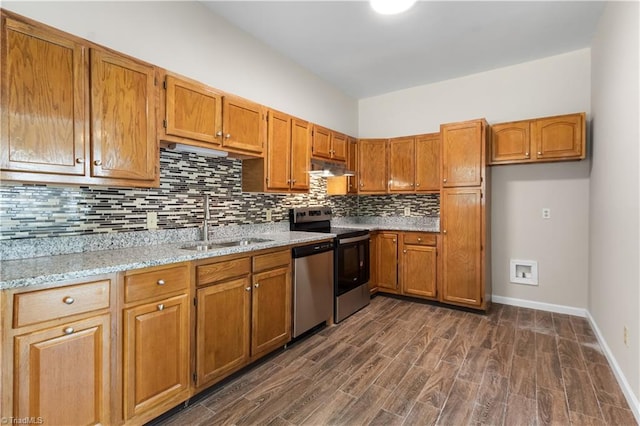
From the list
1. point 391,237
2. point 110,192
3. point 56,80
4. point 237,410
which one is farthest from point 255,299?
point 391,237

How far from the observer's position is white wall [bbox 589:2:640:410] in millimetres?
1938

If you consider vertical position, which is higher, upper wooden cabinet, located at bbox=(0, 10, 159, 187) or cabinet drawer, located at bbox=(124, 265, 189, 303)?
upper wooden cabinet, located at bbox=(0, 10, 159, 187)

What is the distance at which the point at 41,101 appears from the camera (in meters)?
1.56

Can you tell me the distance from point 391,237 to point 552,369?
6.91ft

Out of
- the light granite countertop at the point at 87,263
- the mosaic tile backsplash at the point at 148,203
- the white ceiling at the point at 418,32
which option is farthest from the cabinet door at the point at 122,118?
the white ceiling at the point at 418,32

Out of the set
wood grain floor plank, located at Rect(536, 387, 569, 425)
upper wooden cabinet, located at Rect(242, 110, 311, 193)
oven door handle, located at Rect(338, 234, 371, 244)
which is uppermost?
upper wooden cabinet, located at Rect(242, 110, 311, 193)

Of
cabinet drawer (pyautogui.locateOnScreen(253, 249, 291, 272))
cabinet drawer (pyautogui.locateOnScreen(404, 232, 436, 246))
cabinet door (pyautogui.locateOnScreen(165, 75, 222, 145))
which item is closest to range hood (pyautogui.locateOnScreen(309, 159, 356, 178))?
cabinet drawer (pyautogui.locateOnScreen(404, 232, 436, 246))

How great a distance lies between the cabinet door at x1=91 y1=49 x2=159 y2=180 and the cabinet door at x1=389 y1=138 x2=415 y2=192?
3101 mm

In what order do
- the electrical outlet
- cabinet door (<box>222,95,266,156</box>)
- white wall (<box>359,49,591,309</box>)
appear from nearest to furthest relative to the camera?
the electrical outlet → cabinet door (<box>222,95,266,156</box>) → white wall (<box>359,49,591,309</box>)

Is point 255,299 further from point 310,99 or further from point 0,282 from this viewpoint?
point 310,99

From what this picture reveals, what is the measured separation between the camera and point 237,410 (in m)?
1.91

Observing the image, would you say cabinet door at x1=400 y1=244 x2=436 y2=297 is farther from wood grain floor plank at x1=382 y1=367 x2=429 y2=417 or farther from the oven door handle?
wood grain floor plank at x1=382 y1=367 x2=429 y2=417

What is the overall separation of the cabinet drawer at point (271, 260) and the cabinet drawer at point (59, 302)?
1.00 metres

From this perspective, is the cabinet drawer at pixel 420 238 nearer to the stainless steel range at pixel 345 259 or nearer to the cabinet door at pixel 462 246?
the cabinet door at pixel 462 246
